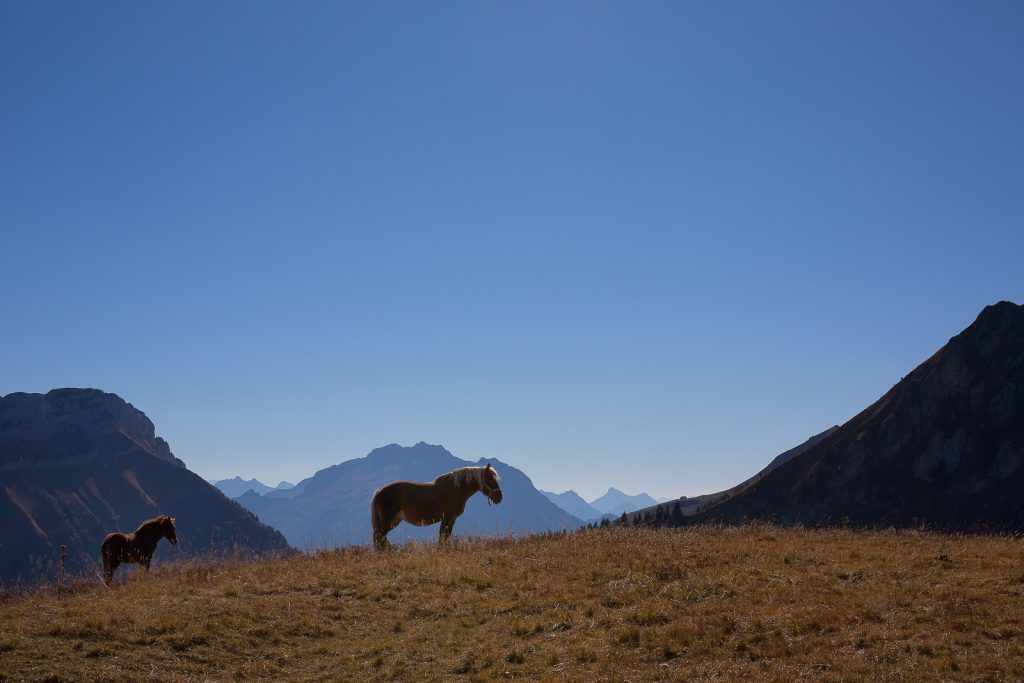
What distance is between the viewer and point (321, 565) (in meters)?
17.1

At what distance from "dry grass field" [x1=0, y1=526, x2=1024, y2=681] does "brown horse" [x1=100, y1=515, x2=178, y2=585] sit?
2162 mm

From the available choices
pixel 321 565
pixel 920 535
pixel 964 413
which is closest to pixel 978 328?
pixel 964 413

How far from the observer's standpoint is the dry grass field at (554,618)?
9961 mm

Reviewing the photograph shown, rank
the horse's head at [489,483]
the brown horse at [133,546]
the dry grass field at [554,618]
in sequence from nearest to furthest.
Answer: the dry grass field at [554,618]
the brown horse at [133,546]
the horse's head at [489,483]

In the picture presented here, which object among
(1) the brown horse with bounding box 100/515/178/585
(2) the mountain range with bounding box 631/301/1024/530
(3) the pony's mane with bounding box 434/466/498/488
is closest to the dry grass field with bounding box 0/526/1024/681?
(1) the brown horse with bounding box 100/515/178/585

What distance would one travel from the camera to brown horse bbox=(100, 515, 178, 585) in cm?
1952

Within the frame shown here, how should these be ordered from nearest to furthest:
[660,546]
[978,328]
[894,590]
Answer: [894,590] < [660,546] < [978,328]

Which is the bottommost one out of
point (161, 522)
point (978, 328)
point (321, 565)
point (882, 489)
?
point (882, 489)

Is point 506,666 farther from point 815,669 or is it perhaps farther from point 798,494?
point 798,494

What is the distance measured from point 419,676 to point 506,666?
1.24 m

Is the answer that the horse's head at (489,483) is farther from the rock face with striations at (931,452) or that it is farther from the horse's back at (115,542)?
the rock face with striations at (931,452)

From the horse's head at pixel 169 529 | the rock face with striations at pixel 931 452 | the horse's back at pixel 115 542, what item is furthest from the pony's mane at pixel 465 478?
the rock face with striations at pixel 931 452

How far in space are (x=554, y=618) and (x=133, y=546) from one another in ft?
43.2

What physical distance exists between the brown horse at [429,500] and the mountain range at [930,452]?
14021cm
